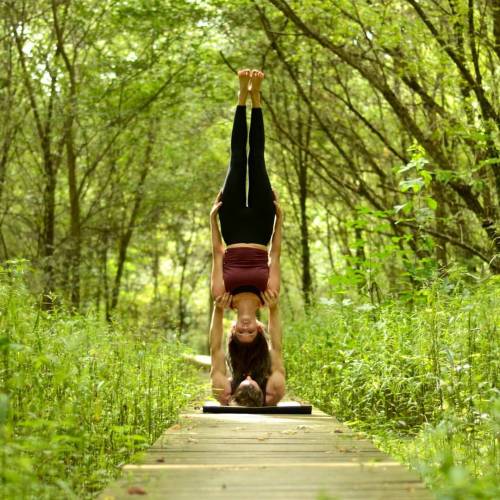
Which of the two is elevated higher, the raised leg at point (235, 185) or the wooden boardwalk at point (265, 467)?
the raised leg at point (235, 185)

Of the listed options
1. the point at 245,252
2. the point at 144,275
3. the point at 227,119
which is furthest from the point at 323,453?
the point at 144,275

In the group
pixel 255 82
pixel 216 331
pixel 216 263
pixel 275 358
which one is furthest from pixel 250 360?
pixel 255 82

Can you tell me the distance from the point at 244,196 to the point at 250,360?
2.06 m

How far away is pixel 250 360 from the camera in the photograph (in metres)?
7.32

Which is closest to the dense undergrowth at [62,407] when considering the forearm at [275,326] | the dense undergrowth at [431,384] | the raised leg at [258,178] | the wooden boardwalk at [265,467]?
the wooden boardwalk at [265,467]

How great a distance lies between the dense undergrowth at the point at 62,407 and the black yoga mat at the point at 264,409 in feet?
1.23

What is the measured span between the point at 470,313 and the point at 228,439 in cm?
208

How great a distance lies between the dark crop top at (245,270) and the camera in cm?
763

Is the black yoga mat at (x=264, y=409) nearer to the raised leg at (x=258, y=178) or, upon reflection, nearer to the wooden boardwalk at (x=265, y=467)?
the wooden boardwalk at (x=265, y=467)

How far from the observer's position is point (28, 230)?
20.6 metres

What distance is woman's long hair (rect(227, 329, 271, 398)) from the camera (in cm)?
728

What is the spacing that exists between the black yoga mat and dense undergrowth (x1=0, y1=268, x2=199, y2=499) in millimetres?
374

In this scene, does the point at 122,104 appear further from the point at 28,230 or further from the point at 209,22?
the point at 28,230

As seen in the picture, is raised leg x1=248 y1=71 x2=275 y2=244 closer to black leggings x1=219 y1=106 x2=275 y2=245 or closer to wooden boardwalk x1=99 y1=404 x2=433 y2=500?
black leggings x1=219 y1=106 x2=275 y2=245
